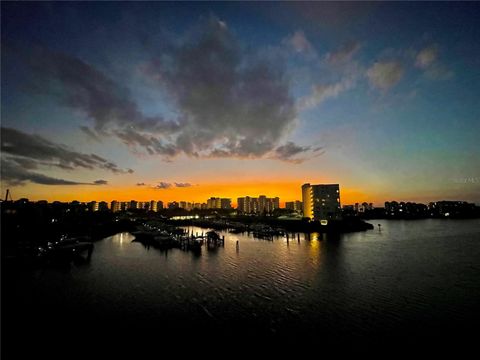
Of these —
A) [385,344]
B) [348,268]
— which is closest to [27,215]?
[348,268]

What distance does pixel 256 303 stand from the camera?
21.5 m

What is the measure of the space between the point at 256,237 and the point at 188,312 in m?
56.8

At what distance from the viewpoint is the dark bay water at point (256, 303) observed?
16.2m

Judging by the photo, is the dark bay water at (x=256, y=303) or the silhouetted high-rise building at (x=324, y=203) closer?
the dark bay water at (x=256, y=303)

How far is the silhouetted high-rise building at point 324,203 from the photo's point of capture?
103 meters

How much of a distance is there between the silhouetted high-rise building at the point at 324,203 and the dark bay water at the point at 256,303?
64456 mm

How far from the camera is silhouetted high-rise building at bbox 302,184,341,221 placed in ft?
337

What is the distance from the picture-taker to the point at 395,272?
31562mm

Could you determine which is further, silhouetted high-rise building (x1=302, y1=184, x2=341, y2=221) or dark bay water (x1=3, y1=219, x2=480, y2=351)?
silhouetted high-rise building (x1=302, y1=184, x2=341, y2=221)

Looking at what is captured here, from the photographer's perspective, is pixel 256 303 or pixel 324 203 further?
pixel 324 203

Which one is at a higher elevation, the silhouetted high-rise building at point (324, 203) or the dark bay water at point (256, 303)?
Answer: the silhouetted high-rise building at point (324, 203)

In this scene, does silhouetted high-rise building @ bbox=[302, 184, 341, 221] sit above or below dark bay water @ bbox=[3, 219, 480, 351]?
above

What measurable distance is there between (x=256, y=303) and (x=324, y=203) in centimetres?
8915

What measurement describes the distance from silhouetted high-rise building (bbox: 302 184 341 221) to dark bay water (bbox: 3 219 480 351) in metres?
64.5
